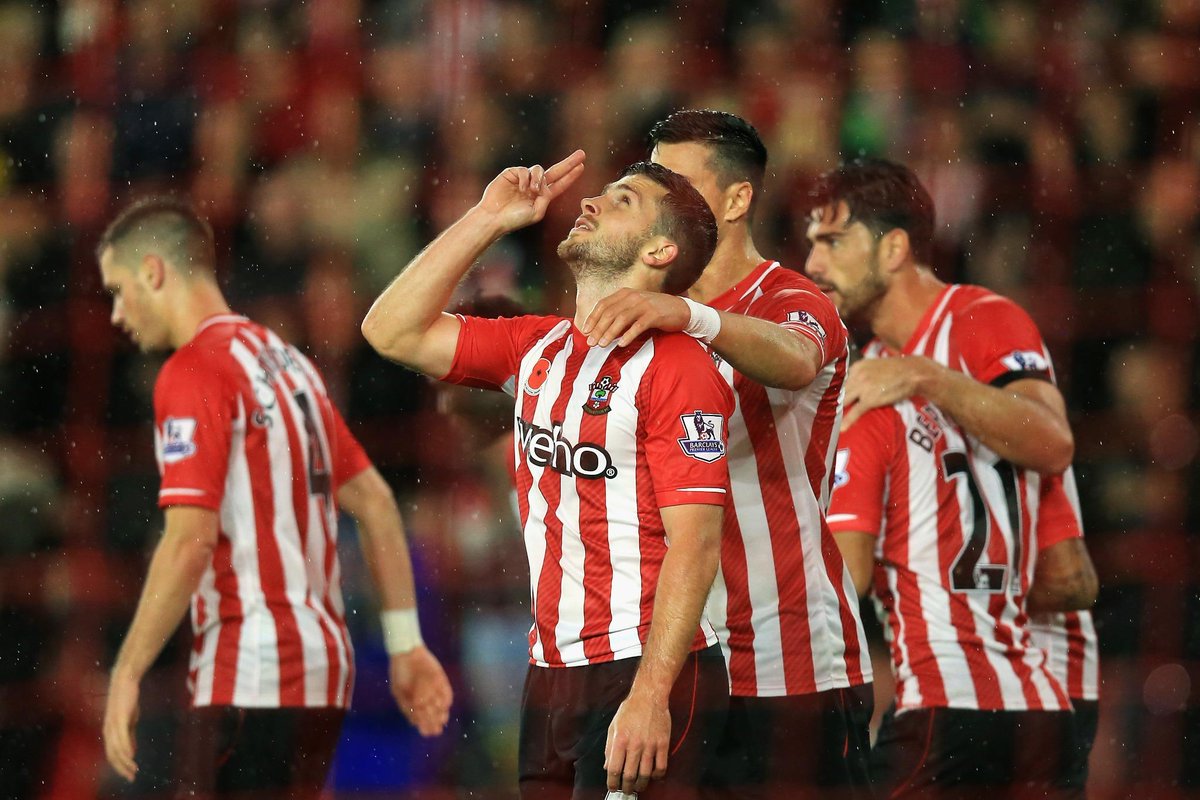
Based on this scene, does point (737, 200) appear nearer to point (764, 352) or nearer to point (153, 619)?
point (764, 352)

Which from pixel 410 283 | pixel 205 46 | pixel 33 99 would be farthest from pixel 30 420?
pixel 410 283

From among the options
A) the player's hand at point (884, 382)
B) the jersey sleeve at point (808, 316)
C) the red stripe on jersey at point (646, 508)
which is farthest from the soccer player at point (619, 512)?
the player's hand at point (884, 382)

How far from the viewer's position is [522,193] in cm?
301

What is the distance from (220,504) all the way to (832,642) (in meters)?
1.55

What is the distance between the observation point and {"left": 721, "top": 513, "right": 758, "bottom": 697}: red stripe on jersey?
3008 mm

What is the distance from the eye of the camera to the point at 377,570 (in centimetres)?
407

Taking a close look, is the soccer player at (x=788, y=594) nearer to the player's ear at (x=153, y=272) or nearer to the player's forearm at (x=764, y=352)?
the player's forearm at (x=764, y=352)

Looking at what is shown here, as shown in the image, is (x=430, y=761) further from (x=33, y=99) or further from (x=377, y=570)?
(x=33, y=99)

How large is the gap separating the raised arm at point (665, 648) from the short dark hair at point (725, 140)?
100 centimetres

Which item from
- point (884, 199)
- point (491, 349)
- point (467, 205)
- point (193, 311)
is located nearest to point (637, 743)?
point (491, 349)

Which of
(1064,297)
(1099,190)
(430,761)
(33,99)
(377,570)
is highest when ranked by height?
(33,99)

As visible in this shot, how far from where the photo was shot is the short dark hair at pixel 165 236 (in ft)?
13.5

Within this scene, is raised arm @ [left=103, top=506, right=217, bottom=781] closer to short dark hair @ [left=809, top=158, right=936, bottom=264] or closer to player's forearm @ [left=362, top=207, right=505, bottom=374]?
player's forearm @ [left=362, top=207, right=505, bottom=374]

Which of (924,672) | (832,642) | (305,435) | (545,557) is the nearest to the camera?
(545,557)
